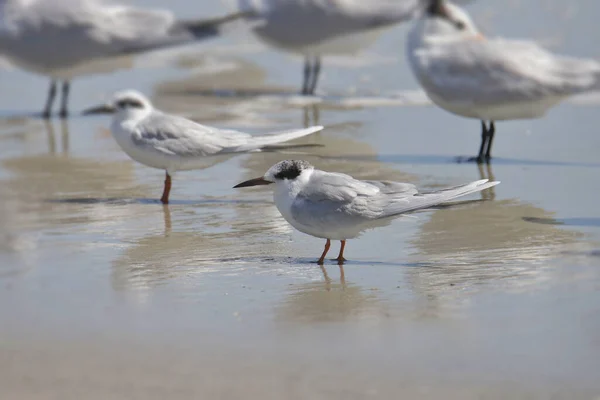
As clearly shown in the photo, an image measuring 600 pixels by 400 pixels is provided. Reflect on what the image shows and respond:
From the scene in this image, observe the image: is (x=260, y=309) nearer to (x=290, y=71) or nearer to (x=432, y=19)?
(x=432, y=19)

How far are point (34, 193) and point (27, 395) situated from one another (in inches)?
131

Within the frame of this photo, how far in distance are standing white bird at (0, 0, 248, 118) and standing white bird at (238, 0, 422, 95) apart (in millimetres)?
1029

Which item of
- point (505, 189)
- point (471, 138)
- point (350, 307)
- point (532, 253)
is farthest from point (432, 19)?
point (350, 307)

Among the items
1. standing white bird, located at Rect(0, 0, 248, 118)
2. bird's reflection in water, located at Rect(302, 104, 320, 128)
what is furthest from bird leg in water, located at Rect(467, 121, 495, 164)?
standing white bird, located at Rect(0, 0, 248, 118)

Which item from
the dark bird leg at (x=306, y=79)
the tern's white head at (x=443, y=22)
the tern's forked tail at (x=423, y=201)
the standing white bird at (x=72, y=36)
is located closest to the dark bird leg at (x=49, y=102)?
the standing white bird at (x=72, y=36)

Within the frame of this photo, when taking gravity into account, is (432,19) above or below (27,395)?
above

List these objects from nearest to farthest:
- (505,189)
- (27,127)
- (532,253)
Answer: (532,253)
(505,189)
(27,127)

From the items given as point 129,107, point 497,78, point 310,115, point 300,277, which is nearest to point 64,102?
point 310,115

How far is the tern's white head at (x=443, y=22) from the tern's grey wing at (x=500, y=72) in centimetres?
52

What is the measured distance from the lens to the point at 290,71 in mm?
12141

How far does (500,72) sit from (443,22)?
41.2 inches

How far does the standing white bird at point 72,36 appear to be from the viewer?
32.4 ft

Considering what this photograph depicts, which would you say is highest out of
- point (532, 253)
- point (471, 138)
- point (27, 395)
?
point (471, 138)

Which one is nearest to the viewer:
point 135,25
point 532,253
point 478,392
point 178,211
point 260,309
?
point 478,392
